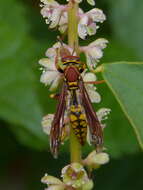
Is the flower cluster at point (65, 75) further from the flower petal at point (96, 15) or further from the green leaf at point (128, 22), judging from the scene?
the green leaf at point (128, 22)

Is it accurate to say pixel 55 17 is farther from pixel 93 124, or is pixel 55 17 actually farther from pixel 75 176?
pixel 75 176

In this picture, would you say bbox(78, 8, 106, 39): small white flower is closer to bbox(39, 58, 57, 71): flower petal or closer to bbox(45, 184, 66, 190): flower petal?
bbox(39, 58, 57, 71): flower petal

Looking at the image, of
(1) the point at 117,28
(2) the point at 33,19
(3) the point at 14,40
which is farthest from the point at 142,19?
(3) the point at 14,40

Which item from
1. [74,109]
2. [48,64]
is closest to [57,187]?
[74,109]

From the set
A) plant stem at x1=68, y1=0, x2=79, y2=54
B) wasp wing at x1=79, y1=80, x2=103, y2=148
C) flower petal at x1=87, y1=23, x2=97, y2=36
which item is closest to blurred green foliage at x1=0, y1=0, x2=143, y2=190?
wasp wing at x1=79, y1=80, x2=103, y2=148

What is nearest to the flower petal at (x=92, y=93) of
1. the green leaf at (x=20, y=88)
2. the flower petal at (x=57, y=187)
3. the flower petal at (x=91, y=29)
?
Answer: the flower petal at (x=91, y=29)

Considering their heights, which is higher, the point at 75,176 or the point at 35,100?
the point at 75,176

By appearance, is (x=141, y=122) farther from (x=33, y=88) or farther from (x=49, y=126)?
(x=33, y=88)
